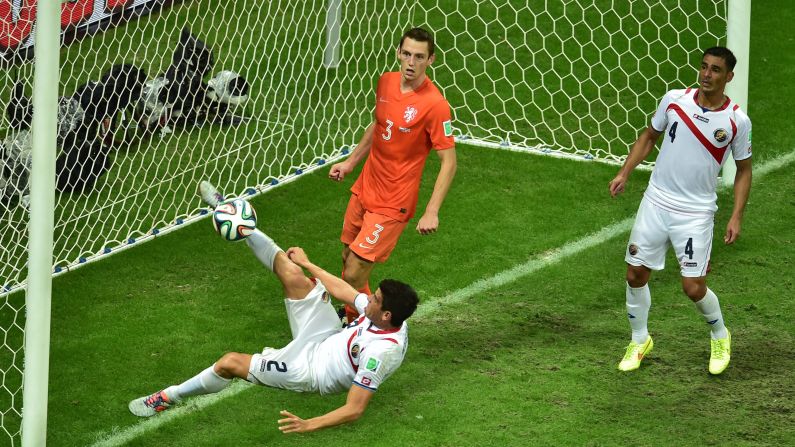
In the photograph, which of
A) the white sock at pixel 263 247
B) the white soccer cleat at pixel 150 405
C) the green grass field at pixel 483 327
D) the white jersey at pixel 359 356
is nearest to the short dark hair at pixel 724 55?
the green grass field at pixel 483 327

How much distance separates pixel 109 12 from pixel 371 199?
11.6 ft

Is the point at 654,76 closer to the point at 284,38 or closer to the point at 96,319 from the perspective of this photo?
the point at 284,38

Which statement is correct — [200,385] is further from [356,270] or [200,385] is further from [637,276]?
[637,276]

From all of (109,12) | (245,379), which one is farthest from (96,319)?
(109,12)

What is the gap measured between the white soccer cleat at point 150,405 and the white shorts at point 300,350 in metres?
0.53

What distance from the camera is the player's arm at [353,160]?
8.25 meters

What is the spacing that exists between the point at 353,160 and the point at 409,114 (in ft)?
1.70

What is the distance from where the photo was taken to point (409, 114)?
26.4 ft

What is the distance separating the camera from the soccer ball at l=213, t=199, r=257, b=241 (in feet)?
24.0

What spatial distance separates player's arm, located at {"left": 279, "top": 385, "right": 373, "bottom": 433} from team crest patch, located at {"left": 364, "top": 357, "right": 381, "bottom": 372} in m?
0.11

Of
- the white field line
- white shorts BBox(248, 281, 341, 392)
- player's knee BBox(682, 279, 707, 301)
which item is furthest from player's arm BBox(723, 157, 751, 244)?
white shorts BBox(248, 281, 341, 392)

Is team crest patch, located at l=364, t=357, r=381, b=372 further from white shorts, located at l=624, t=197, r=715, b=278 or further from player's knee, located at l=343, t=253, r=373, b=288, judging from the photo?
white shorts, located at l=624, t=197, r=715, b=278

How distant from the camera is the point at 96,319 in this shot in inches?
342

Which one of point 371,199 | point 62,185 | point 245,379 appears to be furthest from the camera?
point 62,185
